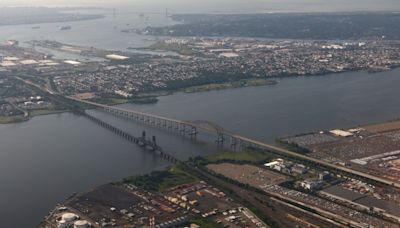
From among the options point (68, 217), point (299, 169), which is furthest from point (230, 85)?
point (68, 217)

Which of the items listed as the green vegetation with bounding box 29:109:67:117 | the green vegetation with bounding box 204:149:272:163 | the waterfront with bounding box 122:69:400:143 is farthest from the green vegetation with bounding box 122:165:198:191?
the green vegetation with bounding box 29:109:67:117

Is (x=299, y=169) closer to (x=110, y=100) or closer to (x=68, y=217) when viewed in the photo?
(x=68, y=217)

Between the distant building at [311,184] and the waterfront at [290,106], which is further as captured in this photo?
the waterfront at [290,106]

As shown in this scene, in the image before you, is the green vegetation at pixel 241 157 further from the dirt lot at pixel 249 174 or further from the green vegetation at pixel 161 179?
the green vegetation at pixel 161 179

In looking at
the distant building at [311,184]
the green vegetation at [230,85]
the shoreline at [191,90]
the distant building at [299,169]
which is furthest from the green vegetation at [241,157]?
the green vegetation at [230,85]

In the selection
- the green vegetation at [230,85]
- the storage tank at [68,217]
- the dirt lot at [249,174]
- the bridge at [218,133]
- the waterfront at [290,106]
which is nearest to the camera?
the storage tank at [68,217]

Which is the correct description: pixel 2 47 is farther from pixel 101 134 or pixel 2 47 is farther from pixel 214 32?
pixel 101 134
